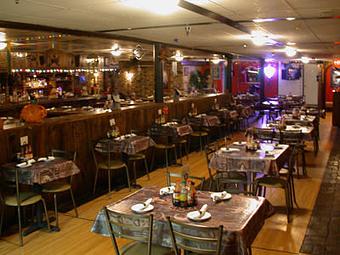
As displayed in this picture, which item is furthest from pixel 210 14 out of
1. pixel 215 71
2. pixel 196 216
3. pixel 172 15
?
pixel 215 71

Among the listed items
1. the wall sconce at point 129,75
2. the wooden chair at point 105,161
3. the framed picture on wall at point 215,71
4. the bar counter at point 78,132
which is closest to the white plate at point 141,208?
the bar counter at point 78,132

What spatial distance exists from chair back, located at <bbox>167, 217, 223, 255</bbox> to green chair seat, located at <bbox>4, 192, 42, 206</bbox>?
2475 millimetres

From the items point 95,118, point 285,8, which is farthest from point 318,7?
point 95,118

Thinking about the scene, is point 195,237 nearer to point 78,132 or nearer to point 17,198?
point 17,198

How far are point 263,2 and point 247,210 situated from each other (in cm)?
248

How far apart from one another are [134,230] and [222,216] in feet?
2.39

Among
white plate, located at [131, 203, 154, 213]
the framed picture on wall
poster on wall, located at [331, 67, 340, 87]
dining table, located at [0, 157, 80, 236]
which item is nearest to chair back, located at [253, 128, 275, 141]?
dining table, located at [0, 157, 80, 236]

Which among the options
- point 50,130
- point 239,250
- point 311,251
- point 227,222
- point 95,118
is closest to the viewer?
point 239,250

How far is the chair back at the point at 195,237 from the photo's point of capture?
2.81 m

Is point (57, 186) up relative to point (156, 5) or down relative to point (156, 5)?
down

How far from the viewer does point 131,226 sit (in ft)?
10.2

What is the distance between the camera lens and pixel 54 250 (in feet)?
15.1

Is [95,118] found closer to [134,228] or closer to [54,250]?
[54,250]

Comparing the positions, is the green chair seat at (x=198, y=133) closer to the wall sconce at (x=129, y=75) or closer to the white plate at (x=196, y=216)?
the white plate at (x=196, y=216)
